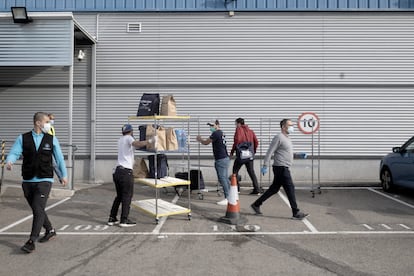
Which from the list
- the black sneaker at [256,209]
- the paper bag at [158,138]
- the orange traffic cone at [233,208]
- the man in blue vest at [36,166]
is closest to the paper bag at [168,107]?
the paper bag at [158,138]

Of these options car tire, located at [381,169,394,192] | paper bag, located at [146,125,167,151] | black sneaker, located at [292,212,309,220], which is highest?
paper bag, located at [146,125,167,151]

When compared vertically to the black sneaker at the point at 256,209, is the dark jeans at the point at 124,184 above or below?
above

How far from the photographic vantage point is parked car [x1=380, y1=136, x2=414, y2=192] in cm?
932

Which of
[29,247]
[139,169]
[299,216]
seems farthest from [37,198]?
[299,216]

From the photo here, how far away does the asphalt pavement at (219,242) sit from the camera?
4.77 metres

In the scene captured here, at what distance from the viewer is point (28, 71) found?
13.0 metres

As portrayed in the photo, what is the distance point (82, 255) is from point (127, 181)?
1699 millimetres

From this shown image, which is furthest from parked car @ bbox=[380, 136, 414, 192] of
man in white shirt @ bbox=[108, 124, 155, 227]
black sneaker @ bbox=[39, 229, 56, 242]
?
black sneaker @ bbox=[39, 229, 56, 242]

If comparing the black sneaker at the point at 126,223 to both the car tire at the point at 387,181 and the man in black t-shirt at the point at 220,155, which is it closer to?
the man in black t-shirt at the point at 220,155

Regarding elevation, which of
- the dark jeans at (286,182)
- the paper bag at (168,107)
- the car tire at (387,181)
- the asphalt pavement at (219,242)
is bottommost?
the asphalt pavement at (219,242)

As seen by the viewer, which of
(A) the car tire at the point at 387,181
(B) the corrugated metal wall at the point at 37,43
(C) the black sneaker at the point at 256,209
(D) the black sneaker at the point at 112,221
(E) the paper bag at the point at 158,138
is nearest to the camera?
(E) the paper bag at the point at 158,138

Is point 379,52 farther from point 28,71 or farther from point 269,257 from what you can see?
point 28,71

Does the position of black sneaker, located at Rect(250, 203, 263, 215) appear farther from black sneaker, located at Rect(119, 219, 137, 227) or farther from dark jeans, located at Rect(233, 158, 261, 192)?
black sneaker, located at Rect(119, 219, 137, 227)

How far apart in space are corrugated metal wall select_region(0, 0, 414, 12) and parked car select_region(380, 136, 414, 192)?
5454 millimetres
